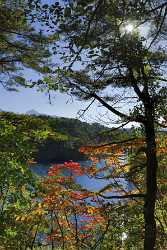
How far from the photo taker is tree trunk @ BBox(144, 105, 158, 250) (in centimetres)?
997

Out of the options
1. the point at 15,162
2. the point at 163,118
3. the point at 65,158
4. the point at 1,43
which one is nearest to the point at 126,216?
the point at 163,118

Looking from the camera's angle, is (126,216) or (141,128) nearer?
(141,128)

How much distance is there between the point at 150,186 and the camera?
10.2m

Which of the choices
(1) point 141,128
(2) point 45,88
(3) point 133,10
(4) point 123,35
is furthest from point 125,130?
(3) point 133,10

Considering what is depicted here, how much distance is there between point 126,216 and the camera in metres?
12.3

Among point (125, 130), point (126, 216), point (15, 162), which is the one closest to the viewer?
point (15, 162)

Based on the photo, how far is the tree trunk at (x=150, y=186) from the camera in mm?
9966

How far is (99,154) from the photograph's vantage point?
12.4 metres

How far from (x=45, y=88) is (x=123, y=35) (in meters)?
2.86

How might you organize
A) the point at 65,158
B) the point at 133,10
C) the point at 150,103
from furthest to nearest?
the point at 65,158
the point at 150,103
the point at 133,10

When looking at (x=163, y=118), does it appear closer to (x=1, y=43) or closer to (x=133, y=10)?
(x=133, y=10)

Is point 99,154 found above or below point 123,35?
below

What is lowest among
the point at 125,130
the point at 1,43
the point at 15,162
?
the point at 15,162

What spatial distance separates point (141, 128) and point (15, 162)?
124 inches
